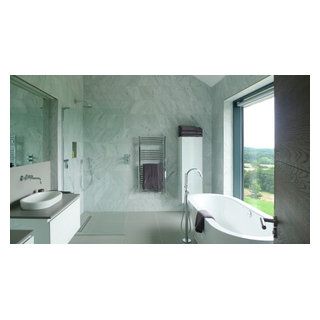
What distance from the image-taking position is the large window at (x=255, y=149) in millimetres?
3412

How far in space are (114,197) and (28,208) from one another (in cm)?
273

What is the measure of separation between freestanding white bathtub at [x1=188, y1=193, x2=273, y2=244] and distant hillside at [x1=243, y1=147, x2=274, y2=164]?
2.06 ft

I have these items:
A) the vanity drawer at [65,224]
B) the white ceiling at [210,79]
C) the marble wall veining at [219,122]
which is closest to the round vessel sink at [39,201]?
the vanity drawer at [65,224]

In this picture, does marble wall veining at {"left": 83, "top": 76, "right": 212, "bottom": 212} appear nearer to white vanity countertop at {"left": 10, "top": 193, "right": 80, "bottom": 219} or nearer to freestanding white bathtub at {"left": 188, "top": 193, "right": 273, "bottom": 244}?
freestanding white bathtub at {"left": 188, "top": 193, "right": 273, "bottom": 244}

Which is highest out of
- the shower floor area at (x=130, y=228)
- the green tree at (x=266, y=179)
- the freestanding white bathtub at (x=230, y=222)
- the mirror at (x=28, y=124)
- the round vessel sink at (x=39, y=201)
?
the mirror at (x=28, y=124)

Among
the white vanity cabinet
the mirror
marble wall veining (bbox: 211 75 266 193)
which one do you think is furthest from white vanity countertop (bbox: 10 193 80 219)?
marble wall veining (bbox: 211 75 266 193)

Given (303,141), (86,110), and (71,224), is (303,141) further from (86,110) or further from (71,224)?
(86,110)

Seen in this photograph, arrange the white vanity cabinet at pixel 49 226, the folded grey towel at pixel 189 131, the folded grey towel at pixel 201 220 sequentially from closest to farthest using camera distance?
the white vanity cabinet at pixel 49 226, the folded grey towel at pixel 201 220, the folded grey towel at pixel 189 131

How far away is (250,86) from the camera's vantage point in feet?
10.9

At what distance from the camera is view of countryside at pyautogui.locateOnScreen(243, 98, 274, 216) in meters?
3.41

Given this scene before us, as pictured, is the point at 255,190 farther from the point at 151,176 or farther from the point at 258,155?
the point at 151,176

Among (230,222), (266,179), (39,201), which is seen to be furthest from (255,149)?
(39,201)

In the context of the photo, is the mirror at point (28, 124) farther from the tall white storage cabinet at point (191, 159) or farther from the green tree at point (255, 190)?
the green tree at point (255, 190)
